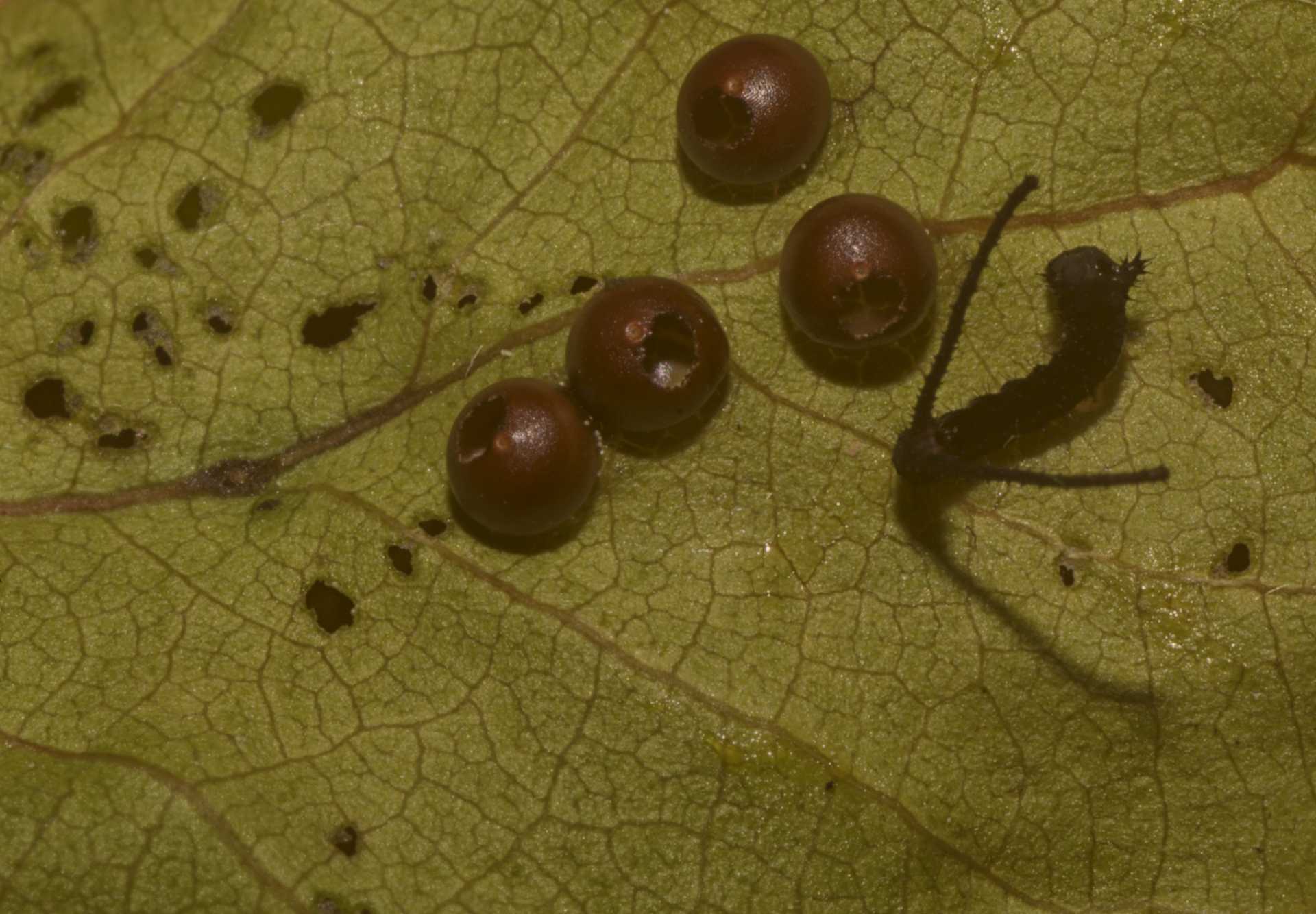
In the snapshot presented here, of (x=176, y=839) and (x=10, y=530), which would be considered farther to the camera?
(x=10, y=530)

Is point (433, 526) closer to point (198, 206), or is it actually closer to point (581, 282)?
point (581, 282)

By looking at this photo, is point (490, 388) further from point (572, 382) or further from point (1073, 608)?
point (1073, 608)

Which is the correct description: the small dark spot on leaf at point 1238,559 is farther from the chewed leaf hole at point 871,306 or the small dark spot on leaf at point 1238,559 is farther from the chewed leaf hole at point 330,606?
the chewed leaf hole at point 330,606

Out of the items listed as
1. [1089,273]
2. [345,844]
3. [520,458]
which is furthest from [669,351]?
[345,844]

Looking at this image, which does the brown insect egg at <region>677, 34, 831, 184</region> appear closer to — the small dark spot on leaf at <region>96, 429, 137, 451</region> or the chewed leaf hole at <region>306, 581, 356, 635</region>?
the chewed leaf hole at <region>306, 581, 356, 635</region>

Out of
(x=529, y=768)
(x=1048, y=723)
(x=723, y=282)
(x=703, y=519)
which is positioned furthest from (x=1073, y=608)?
(x=529, y=768)

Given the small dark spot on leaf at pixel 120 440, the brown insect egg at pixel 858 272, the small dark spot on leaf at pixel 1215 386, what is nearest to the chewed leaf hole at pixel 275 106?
the small dark spot on leaf at pixel 120 440
